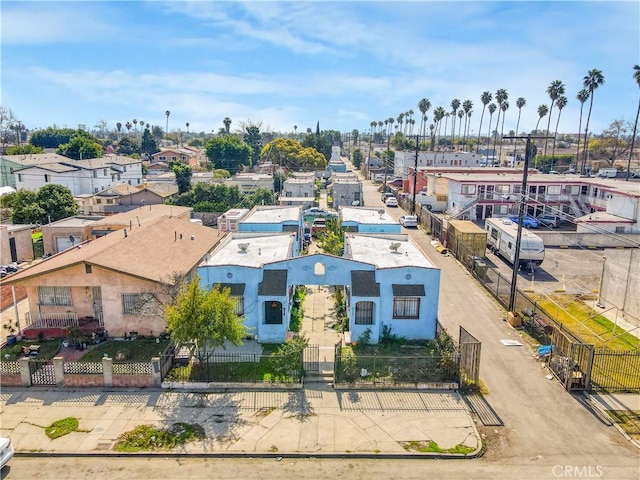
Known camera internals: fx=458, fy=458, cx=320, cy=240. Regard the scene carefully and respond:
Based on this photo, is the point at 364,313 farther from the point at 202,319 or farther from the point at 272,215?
the point at 272,215

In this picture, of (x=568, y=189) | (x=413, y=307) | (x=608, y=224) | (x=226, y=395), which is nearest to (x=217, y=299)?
(x=226, y=395)

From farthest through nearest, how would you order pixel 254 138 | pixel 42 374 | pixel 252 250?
1. pixel 254 138
2. pixel 252 250
3. pixel 42 374

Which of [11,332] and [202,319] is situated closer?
[202,319]

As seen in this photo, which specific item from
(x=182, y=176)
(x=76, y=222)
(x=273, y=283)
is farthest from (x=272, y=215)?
(x=182, y=176)

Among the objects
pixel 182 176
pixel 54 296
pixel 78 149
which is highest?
pixel 78 149

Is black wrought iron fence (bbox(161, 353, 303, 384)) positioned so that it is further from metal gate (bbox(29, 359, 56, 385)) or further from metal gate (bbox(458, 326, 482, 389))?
metal gate (bbox(458, 326, 482, 389))

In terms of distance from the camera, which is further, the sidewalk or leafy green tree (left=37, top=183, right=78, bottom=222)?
leafy green tree (left=37, top=183, right=78, bottom=222)

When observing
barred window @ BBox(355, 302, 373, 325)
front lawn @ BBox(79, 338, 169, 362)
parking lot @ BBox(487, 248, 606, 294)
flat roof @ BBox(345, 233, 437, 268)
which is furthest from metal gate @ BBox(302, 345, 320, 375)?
parking lot @ BBox(487, 248, 606, 294)
